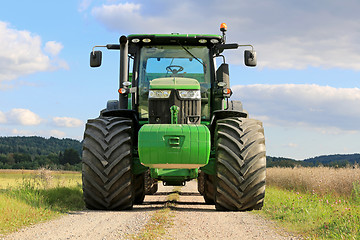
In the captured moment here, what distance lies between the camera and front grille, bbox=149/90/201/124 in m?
10.3

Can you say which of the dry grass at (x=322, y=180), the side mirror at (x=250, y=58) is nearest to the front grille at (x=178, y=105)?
the side mirror at (x=250, y=58)

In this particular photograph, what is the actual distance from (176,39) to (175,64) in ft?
1.93

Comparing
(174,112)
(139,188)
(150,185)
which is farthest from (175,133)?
(150,185)

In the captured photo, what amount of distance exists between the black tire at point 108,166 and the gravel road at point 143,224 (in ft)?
1.28

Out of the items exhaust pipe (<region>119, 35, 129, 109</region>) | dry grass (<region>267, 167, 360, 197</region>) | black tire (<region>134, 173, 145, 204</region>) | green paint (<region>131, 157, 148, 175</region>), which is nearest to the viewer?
green paint (<region>131, 157, 148, 175</region>)

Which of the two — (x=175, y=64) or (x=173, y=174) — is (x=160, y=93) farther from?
(x=173, y=174)

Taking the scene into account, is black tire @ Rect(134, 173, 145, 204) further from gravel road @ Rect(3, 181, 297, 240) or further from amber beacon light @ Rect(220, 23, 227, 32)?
amber beacon light @ Rect(220, 23, 227, 32)

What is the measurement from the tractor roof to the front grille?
66.1 inches

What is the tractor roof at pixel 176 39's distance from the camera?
11242 mm

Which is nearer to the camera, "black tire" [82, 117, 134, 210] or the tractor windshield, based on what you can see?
"black tire" [82, 117, 134, 210]

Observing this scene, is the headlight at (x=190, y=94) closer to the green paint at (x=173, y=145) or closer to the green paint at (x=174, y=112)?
the green paint at (x=174, y=112)

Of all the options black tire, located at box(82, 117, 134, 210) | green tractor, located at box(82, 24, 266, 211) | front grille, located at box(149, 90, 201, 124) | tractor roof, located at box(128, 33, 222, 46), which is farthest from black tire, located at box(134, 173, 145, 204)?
tractor roof, located at box(128, 33, 222, 46)

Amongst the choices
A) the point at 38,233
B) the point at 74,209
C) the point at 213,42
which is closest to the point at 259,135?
the point at 213,42

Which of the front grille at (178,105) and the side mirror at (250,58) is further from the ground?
the side mirror at (250,58)
